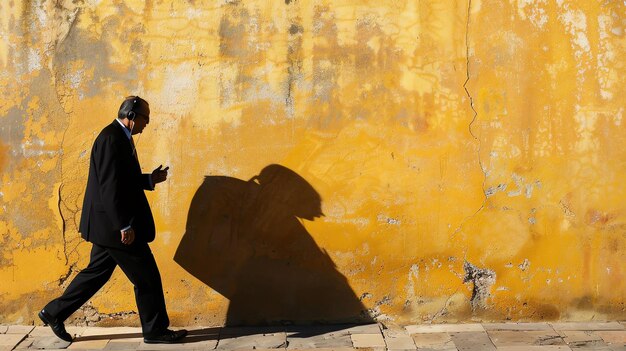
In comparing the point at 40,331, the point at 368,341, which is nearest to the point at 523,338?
the point at 368,341

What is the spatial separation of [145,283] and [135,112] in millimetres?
1142

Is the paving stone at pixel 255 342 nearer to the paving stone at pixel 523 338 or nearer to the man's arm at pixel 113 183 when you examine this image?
the man's arm at pixel 113 183

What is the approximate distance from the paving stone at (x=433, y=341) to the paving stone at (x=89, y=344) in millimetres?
2152

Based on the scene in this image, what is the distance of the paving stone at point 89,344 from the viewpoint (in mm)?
6230

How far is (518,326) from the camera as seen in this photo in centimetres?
659

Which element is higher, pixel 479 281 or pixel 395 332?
pixel 479 281

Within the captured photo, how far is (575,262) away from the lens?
6629mm

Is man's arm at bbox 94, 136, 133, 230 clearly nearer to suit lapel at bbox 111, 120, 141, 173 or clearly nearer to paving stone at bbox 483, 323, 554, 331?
suit lapel at bbox 111, 120, 141, 173

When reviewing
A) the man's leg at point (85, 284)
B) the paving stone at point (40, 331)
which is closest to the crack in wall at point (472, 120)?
the man's leg at point (85, 284)

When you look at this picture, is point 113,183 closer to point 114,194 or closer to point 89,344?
point 114,194

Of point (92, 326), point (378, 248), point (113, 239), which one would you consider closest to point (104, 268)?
point (113, 239)

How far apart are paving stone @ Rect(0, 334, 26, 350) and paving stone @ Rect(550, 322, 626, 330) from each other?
3783 millimetres

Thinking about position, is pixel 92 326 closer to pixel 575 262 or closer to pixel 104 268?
pixel 104 268

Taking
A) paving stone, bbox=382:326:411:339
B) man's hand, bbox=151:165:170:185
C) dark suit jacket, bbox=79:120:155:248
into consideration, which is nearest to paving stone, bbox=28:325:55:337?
dark suit jacket, bbox=79:120:155:248
